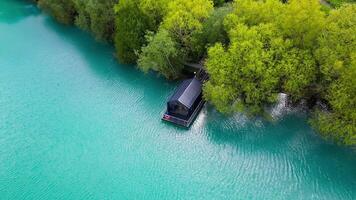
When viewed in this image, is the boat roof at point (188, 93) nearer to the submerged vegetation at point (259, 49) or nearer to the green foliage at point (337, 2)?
the submerged vegetation at point (259, 49)

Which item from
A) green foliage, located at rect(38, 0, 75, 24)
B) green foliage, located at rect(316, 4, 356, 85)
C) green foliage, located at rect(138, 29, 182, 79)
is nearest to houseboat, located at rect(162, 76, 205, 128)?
green foliage, located at rect(138, 29, 182, 79)

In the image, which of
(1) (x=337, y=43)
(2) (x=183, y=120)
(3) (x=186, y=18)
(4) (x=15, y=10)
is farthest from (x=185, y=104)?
(4) (x=15, y=10)

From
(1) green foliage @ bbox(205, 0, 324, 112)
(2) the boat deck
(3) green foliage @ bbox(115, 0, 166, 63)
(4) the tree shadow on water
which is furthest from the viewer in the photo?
(4) the tree shadow on water

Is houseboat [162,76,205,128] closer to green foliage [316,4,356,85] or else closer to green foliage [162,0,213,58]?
green foliage [162,0,213,58]

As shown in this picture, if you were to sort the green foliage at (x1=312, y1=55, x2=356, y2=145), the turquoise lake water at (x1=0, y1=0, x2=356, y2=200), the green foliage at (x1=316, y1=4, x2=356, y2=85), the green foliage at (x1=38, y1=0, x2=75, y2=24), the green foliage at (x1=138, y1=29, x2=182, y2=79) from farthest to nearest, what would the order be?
the green foliage at (x1=38, y1=0, x2=75, y2=24) < the green foliage at (x1=138, y1=29, x2=182, y2=79) < the turquoise lake water at (x1=0, y1=0, x2=356, y2=200) < the green foliage at (x1=316, y1=4, x2=356, y2=85) < the green foliage at (x1=312, y1=55, x2=356, y2=145)

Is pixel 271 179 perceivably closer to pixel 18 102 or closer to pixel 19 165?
pixel 19 165

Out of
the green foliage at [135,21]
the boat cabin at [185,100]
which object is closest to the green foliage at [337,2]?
the boat cabin at [185,100]
